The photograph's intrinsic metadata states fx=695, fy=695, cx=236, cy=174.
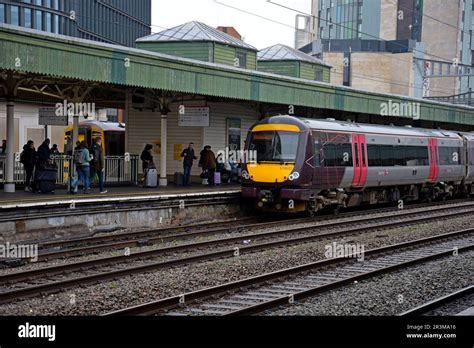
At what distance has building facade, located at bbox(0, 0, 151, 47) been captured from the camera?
194ft

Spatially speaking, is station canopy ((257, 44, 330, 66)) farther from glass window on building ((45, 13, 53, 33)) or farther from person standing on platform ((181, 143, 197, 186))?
glass window on building ((45, 13, 53, 33))

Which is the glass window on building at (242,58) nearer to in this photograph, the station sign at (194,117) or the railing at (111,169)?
the station sign at (194,117)

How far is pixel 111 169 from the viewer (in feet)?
80.8

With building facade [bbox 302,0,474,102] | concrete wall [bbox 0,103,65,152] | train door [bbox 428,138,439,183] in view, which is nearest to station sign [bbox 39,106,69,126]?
train door [bbox 428,138,439,183]

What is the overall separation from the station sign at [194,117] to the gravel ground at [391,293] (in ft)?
40.4

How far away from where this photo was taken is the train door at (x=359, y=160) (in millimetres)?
22453

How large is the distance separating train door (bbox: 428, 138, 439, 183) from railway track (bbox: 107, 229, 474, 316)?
12.4m

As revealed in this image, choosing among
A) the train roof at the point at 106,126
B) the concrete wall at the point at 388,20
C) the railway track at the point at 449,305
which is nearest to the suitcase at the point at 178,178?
the train roof at the point at 106,126

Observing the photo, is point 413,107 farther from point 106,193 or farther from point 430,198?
point 106,193

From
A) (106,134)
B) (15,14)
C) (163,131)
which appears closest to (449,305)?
(163,131)

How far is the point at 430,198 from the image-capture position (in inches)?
1144

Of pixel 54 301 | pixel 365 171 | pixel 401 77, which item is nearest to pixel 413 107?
pixel 365 171
